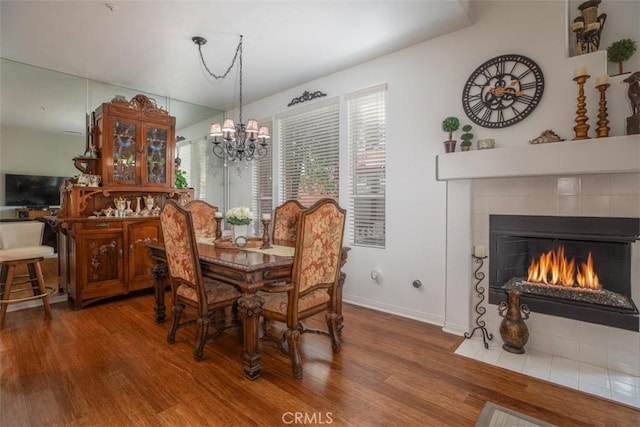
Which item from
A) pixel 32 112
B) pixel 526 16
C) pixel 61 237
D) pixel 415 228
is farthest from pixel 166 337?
pixel 526 16

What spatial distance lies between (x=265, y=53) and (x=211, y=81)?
3.70 ft

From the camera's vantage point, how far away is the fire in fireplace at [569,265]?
2.12 meters

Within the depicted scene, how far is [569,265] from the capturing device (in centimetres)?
240

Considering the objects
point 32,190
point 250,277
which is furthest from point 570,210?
point 32,190

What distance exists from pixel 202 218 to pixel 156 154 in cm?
145

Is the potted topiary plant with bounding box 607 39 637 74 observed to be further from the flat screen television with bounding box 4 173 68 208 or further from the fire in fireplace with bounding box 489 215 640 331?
the flat screen television with bounding box 4 173 68 208

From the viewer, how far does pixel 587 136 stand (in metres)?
2.17

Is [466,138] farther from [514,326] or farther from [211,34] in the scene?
[211,34]

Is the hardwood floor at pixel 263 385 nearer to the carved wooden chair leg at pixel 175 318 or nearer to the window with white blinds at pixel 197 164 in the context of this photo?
the carved wooden chair leg at pixel 175 318

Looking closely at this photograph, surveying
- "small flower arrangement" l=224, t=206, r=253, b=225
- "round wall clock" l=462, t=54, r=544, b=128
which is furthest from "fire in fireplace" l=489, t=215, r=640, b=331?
"small flower arrangement" l=224, t=206, r=253, b=225

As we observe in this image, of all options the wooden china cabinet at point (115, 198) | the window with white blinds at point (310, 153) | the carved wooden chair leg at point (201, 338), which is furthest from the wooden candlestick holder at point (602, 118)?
the wooden china cabinet at point (115, 198)

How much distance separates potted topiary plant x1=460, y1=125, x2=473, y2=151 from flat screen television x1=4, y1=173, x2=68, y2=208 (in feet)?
15.3

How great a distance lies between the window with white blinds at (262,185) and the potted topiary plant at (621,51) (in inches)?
145

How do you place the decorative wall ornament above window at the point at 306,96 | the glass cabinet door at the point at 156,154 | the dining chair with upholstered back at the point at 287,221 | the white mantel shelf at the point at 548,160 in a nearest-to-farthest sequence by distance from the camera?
the white mantel shelf at the point at 548,160
the dining chair with upholstered back at the point at 287,221
the decorative wall ornament above window at the point at 306,96
the glass cabinet door at the point at 156,154
